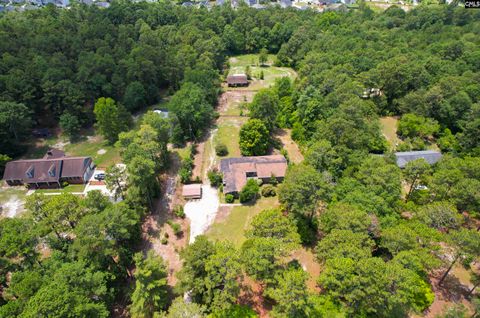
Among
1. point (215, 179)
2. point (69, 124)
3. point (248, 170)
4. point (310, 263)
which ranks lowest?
point (310, 263)

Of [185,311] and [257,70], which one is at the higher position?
[257,70]

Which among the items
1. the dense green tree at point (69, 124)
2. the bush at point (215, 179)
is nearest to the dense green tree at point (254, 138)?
the bush at point (215, 179)

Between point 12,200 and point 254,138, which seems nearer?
point 12,200

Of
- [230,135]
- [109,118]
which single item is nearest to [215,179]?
[230,135]

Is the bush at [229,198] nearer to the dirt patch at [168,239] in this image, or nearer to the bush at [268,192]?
the bush at [268,192]

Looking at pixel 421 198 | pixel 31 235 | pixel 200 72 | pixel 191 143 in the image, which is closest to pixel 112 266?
pixel 31 235

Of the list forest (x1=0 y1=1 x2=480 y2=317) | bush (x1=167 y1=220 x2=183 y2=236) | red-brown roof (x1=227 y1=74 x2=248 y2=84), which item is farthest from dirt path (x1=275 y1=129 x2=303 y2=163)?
red-brown roof (x1=227 y1=74 x2=248 y2=84)

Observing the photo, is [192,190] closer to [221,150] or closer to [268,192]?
[221,150]
